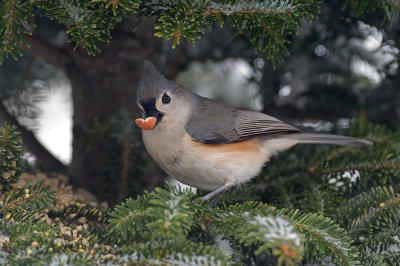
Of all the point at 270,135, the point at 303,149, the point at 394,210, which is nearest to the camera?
the point at 394,210

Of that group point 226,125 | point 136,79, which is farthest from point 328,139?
point 136,79

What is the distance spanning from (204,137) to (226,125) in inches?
6.0

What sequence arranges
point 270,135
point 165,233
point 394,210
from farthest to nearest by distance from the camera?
point 270,135, point 394,210, point 165,233

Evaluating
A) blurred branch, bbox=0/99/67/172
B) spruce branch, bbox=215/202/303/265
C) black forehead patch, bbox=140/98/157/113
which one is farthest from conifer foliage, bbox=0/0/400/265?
→ blurred branch, bbox=0/99/67/172

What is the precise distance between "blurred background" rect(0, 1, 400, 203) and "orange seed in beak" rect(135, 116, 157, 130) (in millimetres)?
258

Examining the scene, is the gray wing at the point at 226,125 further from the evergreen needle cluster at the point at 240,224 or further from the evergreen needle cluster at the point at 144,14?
the evergreen needle cluster at the point at 144,14

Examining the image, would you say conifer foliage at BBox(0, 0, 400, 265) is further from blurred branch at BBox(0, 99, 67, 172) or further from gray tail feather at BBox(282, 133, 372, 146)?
blurred branch at BBox(0, 99, 67, 172)

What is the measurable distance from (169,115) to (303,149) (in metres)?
0.80

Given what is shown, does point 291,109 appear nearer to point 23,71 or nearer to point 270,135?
point 270,135

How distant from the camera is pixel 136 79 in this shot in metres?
2.09

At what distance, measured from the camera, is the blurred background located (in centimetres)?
197

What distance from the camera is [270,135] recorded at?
6.45 ft

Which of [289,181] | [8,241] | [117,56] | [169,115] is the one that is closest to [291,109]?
[289,181]

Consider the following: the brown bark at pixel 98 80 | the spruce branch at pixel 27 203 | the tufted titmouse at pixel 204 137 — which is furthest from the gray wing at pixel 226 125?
the spruce branch at pixel 27 203
